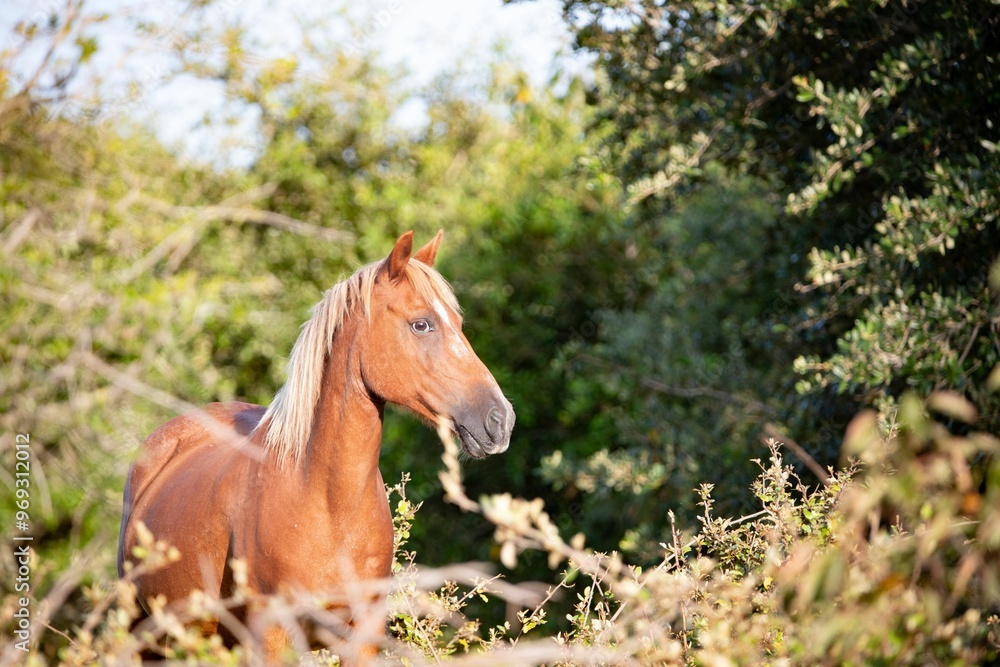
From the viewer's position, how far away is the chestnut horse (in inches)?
124

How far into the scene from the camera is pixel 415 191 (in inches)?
455

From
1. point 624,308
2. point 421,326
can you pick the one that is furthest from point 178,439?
point 624,308

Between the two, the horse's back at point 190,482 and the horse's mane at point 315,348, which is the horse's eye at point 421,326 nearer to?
the horse's mane at point 315,348

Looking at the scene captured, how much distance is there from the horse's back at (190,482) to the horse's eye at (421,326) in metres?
0.76

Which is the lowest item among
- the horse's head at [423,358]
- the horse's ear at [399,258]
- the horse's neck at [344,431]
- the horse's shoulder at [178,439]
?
the horse's shoulder at [178,439]

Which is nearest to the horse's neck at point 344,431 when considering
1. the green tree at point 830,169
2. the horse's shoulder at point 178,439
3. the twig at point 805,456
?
the horse's shoulder at point 178,439

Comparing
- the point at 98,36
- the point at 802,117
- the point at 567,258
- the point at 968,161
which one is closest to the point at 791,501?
the point at 968,161

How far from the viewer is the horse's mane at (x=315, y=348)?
3297 millimetres

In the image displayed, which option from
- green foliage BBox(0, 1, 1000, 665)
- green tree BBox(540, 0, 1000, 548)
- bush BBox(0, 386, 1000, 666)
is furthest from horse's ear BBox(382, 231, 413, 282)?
green tree BBox(540, 0, 1000, 548)

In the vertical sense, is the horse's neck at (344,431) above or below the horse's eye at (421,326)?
below

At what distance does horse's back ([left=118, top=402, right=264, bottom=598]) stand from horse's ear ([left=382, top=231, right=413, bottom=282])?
2.70 ft

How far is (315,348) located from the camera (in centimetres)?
332

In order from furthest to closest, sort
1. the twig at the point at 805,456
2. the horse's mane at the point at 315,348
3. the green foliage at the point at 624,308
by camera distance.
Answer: the horse's mane at the point at 315,348
the twig at the point at 805,456
the green foliage at the point at 624,308

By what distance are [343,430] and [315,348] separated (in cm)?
33
